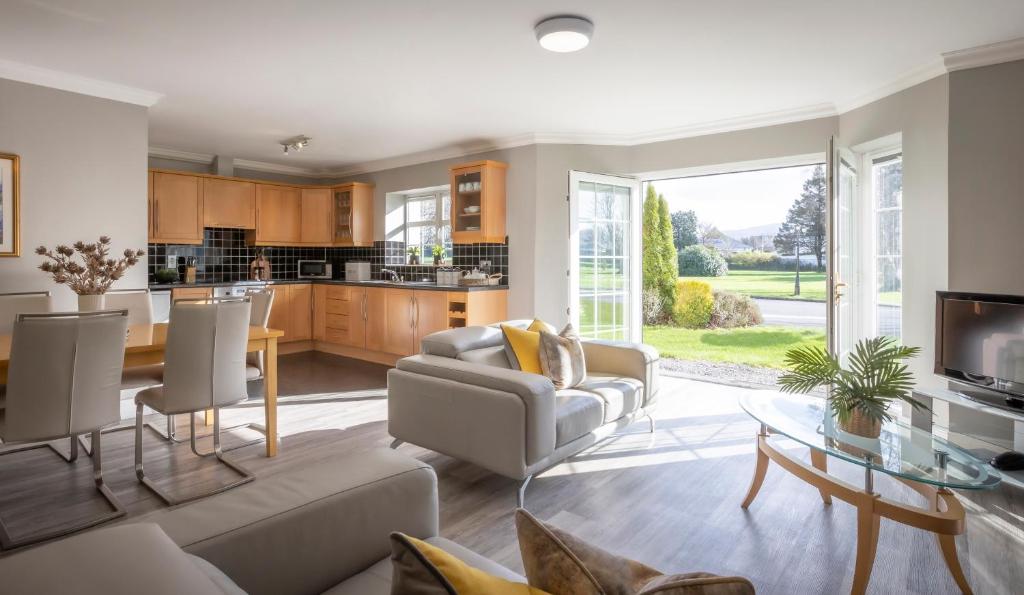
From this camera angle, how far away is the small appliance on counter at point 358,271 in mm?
7223

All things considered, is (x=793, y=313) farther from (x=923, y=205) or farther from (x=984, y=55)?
(x=984, y=55)

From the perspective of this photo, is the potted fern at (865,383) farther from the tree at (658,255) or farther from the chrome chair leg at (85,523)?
the tree at (658,255)

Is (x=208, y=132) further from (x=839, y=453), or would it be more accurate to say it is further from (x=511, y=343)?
(x=839, y=453)

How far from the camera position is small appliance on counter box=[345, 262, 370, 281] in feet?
23.7

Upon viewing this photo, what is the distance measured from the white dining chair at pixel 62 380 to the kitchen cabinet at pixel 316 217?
485cm

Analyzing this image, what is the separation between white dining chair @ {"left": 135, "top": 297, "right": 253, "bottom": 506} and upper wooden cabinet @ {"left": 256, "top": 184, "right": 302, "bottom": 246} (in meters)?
4.12

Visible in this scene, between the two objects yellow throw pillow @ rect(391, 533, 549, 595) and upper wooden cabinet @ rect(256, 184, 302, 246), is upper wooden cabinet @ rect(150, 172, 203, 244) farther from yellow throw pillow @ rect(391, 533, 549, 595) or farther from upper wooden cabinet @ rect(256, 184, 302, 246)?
yellow throw pillow @ rect(391, 533, 549, 595)

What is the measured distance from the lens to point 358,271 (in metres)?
7.22

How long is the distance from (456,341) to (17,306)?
2.65 metres

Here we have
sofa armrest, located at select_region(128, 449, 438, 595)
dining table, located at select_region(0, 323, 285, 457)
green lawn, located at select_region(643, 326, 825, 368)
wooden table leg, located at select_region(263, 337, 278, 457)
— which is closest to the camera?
sofa armrest, located at select_region(128, 449, 438, 595)

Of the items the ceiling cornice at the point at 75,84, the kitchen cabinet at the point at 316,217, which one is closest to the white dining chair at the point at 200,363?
the ceiling cornice at the point at 75,84

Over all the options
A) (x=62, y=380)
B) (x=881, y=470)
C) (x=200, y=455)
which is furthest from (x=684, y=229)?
(x=62, y=380)

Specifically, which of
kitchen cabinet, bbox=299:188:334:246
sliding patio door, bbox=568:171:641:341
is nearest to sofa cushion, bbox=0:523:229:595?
sliding patio door, bbox=568:171:641:341

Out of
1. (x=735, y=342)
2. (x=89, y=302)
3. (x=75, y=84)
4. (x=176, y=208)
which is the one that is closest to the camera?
(x=89, y=302)
